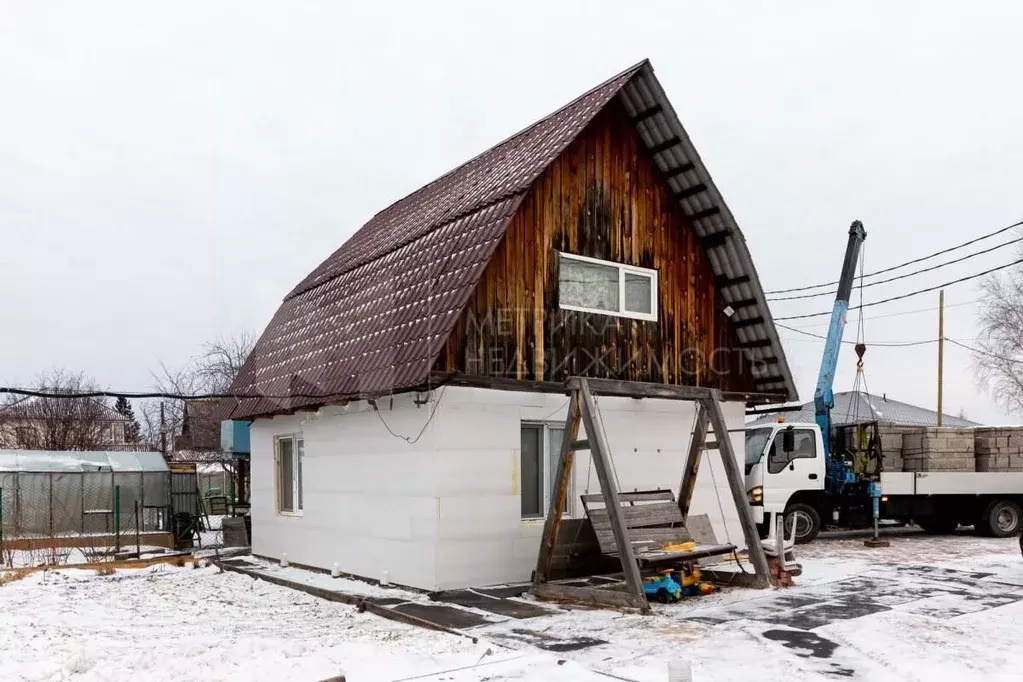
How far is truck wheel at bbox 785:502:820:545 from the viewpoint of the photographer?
1755 cm

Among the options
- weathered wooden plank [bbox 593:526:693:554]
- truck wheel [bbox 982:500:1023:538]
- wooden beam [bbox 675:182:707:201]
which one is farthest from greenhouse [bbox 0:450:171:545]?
truck wheel [bbox 982:500:1023:538]

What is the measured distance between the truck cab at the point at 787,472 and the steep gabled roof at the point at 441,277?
3.90 m

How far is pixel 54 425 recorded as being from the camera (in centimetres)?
3181

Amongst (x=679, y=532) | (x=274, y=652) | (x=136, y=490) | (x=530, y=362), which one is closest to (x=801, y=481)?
(x=679, y=532)

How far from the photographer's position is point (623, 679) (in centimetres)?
666

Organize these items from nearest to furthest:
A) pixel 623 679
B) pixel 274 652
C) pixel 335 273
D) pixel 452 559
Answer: pixel 623 679 < pixel 274 652 < pixel 452 559 < pixel 335 273

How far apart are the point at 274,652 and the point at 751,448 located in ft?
39.7

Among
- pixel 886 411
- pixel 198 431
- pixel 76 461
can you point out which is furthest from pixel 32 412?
pixel 886 411

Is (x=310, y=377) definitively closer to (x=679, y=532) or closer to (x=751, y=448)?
(x=679, y=532)

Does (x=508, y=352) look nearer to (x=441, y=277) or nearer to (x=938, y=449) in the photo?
(x=441, y=277)

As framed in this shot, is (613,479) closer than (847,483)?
Yes

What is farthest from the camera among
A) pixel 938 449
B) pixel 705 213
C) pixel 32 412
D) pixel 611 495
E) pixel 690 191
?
pixel 32 412

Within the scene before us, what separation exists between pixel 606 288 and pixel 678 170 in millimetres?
2091

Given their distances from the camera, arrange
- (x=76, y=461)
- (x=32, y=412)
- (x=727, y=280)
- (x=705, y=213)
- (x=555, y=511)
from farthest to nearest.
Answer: (x=32, y=412) < (x=76, y=461) < (x=727, y=280) < (x=705, y=213) < (x=555, y=511)
